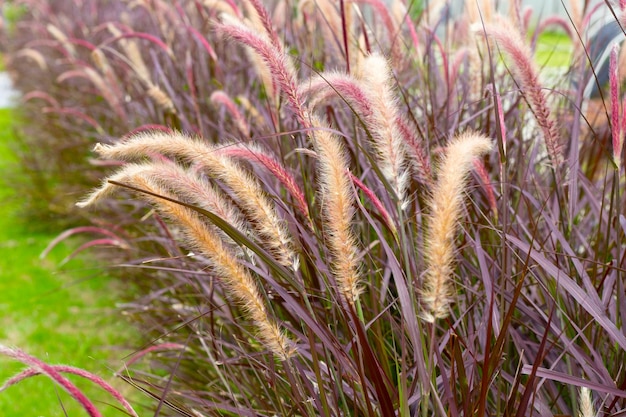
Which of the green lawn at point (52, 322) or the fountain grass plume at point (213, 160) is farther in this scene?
the green lawn at point (52, 322)

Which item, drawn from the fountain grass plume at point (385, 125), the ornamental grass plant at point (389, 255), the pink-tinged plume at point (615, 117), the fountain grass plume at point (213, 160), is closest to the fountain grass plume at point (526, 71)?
the ornamental grass plant at point (389, 255)

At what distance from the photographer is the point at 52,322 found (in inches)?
165

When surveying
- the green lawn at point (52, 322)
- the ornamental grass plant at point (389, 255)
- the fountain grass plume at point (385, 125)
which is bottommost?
the green lawn at point (52, 322)

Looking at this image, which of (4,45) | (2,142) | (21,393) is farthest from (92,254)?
(4,45)

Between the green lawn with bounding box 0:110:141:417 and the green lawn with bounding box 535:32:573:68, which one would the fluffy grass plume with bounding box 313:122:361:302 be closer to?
the green lawn with bounding box 535:32:573:68

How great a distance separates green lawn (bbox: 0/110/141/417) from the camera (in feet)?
10.9

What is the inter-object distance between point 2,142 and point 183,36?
4.59 m

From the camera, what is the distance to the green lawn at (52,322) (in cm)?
331

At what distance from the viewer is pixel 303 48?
3412 millimetres

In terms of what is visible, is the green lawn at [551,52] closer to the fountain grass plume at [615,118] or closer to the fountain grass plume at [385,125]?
the fountain grass plume at [615,118]

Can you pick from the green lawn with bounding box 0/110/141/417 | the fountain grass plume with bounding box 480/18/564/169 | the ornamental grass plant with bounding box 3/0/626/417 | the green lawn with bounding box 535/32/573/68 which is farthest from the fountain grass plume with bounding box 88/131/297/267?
the green lawn with bounding box 0/110/141/417

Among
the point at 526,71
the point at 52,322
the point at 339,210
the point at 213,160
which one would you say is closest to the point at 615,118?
the point at 526,71

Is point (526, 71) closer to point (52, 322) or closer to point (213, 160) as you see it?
point (213, 160)

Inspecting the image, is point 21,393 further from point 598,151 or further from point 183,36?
point 598,151
